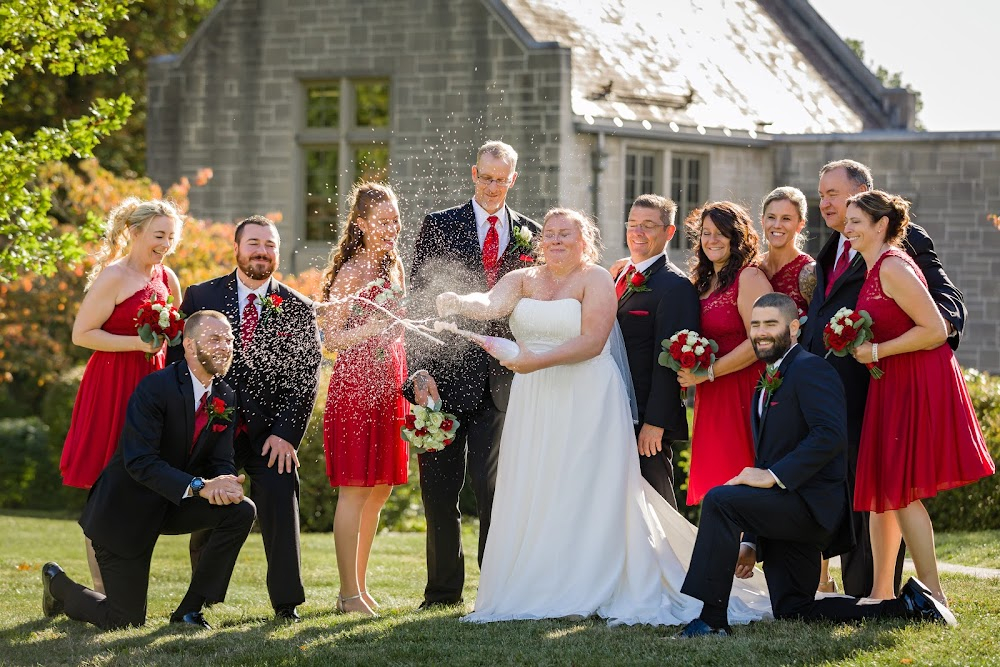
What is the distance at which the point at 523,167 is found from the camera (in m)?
18.9

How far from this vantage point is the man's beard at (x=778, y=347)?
21.8ft

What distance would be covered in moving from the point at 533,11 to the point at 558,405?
1364 cm

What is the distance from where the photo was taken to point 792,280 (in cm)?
764

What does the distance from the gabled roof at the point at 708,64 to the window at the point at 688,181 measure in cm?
59

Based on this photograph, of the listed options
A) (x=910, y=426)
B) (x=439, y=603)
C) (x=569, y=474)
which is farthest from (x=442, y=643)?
(x=910, y=426)

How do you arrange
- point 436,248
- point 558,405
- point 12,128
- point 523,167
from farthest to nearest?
point 12,128 < point 523,167 < point 436,248 < point 558,405

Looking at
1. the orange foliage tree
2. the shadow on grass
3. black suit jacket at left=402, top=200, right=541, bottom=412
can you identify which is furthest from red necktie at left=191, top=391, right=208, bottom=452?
the orange foliage tree

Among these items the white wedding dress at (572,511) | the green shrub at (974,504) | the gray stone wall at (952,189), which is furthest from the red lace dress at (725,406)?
the gray stone wall at (952,189)

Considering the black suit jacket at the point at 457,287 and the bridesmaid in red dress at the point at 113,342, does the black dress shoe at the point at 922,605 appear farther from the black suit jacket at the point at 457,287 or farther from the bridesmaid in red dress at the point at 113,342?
the bridesmaid in red dress at the point at 113,342

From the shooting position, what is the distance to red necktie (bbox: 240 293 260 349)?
753 centimetres

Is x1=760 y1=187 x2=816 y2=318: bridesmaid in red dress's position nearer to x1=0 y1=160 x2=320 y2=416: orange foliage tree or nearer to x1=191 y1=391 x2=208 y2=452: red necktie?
x1=191 y1=391 x2=208 y2=452: red necktie

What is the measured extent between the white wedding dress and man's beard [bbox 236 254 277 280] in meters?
1.44

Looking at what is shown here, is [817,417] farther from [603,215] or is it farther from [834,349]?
[603,215]

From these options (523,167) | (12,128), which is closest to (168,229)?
(523,167)
